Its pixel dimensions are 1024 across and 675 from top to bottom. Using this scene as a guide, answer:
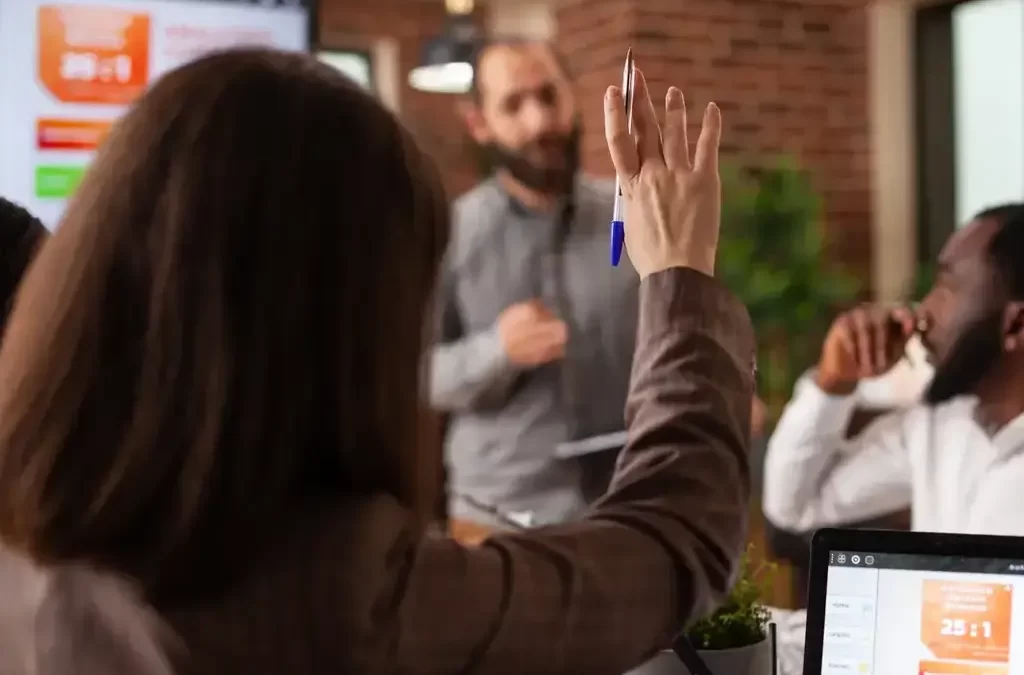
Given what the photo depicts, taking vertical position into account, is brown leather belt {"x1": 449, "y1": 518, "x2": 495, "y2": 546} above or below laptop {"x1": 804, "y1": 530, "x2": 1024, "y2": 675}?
below


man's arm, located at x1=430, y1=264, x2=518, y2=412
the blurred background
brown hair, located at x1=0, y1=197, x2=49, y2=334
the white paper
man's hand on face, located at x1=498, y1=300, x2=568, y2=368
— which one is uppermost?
the blurred background

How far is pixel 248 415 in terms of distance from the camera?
1.78ft

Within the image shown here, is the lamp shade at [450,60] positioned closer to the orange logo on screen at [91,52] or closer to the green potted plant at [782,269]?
the green potted plant at [782,269]

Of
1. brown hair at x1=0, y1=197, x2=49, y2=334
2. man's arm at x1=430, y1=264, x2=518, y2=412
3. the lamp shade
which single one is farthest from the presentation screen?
the lamp shade

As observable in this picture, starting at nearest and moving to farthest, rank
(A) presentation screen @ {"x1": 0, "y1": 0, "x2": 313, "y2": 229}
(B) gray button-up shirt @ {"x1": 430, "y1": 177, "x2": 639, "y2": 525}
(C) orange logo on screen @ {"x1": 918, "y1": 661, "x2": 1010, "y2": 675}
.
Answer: (C) orange logo on screen @ {"x1": 918, "y1": 661, "x2": 1010, "y2": 675}
(A) presentation screen @ {"x1": 0, "y1": 0, "x2": 313, "y2": 229}
(B) gray button-up shirt @ {"x1": 430, "y1": 177, "x2": 639, "y2": 525}

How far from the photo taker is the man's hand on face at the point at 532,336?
A: 168cm

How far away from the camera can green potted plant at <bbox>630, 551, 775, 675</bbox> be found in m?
0.90

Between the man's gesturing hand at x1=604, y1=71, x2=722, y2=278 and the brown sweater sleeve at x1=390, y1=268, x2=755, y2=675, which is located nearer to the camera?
the brown sweater sleeve at x1=390, y1=268, x2=755, y2=675

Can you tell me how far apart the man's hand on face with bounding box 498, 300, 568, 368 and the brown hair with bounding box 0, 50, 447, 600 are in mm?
1109

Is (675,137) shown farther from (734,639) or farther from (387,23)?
(387,23)

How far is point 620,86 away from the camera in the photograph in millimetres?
757


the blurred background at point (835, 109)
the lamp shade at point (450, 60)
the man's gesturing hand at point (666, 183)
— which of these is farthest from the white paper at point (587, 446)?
the blurred background at point (835, 109)

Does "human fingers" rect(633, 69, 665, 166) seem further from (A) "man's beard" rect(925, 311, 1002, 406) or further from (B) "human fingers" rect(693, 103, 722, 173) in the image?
(A) "man's beard" rect(925, 311, 1002, 406)

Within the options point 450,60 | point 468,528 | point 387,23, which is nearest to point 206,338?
point 468,528
